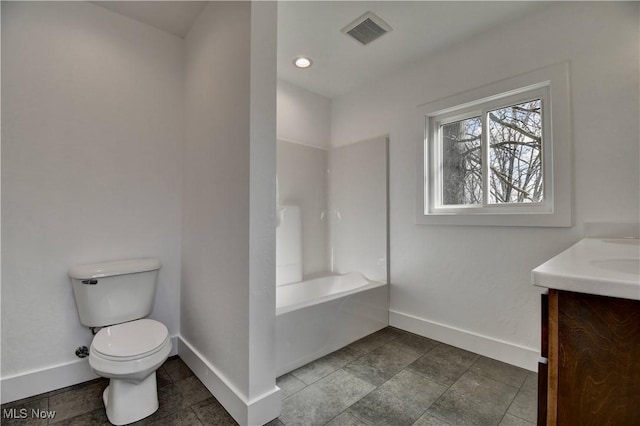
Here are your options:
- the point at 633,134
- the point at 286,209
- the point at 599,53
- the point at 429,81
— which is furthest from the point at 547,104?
the point at 286,209

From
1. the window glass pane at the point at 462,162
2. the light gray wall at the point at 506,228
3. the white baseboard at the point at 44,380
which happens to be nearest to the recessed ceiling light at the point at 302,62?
the light gray wall at the point at 506,228

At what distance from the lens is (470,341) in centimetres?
225

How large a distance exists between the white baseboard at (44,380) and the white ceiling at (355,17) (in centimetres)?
237

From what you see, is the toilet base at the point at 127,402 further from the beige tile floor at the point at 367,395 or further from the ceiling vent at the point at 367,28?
the ceiling vent at the point at 367,28

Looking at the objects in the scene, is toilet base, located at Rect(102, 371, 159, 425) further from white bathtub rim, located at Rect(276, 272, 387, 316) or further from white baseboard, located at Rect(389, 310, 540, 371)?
white baseboard, located at Rect(389, 310, 540, 371)

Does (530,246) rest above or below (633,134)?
below

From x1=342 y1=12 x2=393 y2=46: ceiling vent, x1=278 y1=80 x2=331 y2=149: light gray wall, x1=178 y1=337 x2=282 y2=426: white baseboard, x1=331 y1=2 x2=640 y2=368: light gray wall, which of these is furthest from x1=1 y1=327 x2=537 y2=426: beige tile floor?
x1=342 y1=12 x2=393 y2=46: ceiling vent

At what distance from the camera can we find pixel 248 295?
4.73 feet

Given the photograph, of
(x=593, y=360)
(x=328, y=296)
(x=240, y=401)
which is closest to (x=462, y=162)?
(x=328, y=296)

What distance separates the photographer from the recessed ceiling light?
2543 millimetres

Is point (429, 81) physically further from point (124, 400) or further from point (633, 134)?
point (124, 400)

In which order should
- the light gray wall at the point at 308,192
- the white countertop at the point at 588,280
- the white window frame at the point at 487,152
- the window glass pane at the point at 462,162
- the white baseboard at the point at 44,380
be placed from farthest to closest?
the light gray wall at the point at 308,192 → the window glass pane at the point at 462,162 → the white window frame at the point at 487,152 → the white baseboard at the point at 44,380 → the white countertop at the point at 588,280

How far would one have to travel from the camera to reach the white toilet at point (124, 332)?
4.67ft

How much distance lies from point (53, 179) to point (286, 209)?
174 centimetres
